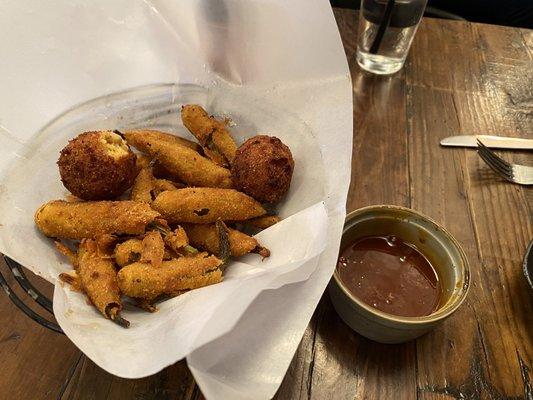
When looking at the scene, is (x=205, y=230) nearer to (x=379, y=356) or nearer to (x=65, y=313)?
(x=65, y=313)

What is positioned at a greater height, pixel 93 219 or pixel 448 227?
pixel 93 219

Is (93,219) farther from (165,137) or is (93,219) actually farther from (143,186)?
(165,137)

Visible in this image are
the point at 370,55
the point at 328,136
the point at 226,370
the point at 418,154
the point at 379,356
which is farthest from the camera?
the point at 370,55

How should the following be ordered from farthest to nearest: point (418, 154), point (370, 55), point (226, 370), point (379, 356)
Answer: point (370, 55), point (418, 154), point (379, 356), point (226, 370)

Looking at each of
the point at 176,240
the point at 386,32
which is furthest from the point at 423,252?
the point at 386,32

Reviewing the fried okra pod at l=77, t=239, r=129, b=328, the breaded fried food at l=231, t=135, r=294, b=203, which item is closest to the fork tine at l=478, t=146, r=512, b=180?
the breaded fried food at l=231, t=135, r=294, b=203

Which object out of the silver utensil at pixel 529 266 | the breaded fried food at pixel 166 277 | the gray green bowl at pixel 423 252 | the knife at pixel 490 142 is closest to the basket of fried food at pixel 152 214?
the breaded fried food at pixel 166 277

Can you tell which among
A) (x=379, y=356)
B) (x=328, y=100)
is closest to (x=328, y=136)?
(x=328, y=100)

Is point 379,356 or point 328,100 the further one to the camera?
point 328,100
